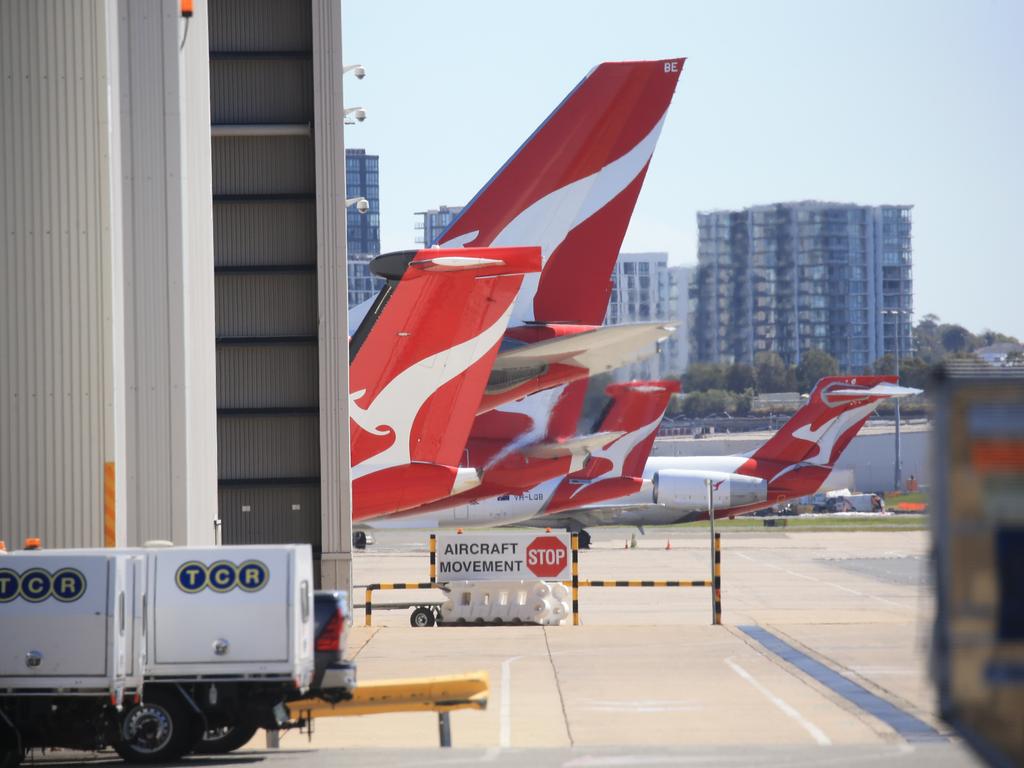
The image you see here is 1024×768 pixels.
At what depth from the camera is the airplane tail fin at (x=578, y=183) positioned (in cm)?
2622

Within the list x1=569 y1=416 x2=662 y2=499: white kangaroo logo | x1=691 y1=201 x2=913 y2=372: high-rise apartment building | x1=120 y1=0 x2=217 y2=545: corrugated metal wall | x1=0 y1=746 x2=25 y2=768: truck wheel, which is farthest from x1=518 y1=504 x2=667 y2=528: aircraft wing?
x1=0 y1=746 x2=25 y2=768: truck wheel

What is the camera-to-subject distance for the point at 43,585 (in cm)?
1094

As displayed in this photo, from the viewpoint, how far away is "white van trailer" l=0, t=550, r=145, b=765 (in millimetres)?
10789

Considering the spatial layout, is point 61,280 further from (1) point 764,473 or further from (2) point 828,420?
(1) point 764,473

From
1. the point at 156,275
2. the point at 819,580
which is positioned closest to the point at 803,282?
the point at 819,580

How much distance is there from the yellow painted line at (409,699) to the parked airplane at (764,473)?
46.8 metres

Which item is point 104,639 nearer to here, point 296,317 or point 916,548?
point 296,317

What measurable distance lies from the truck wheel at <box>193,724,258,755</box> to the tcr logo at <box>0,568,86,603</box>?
65.2 inches

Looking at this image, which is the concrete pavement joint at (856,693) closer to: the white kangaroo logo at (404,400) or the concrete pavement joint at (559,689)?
the concrete pavement joint at (559,689)

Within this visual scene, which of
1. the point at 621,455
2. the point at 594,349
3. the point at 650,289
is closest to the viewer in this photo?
the point at 594,349

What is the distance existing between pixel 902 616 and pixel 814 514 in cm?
7004

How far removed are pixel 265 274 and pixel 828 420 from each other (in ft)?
136

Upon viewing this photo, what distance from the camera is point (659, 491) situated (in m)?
63.1

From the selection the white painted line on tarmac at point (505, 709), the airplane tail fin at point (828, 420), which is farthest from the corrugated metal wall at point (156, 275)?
the airplane tail fin at point (828, 420)
